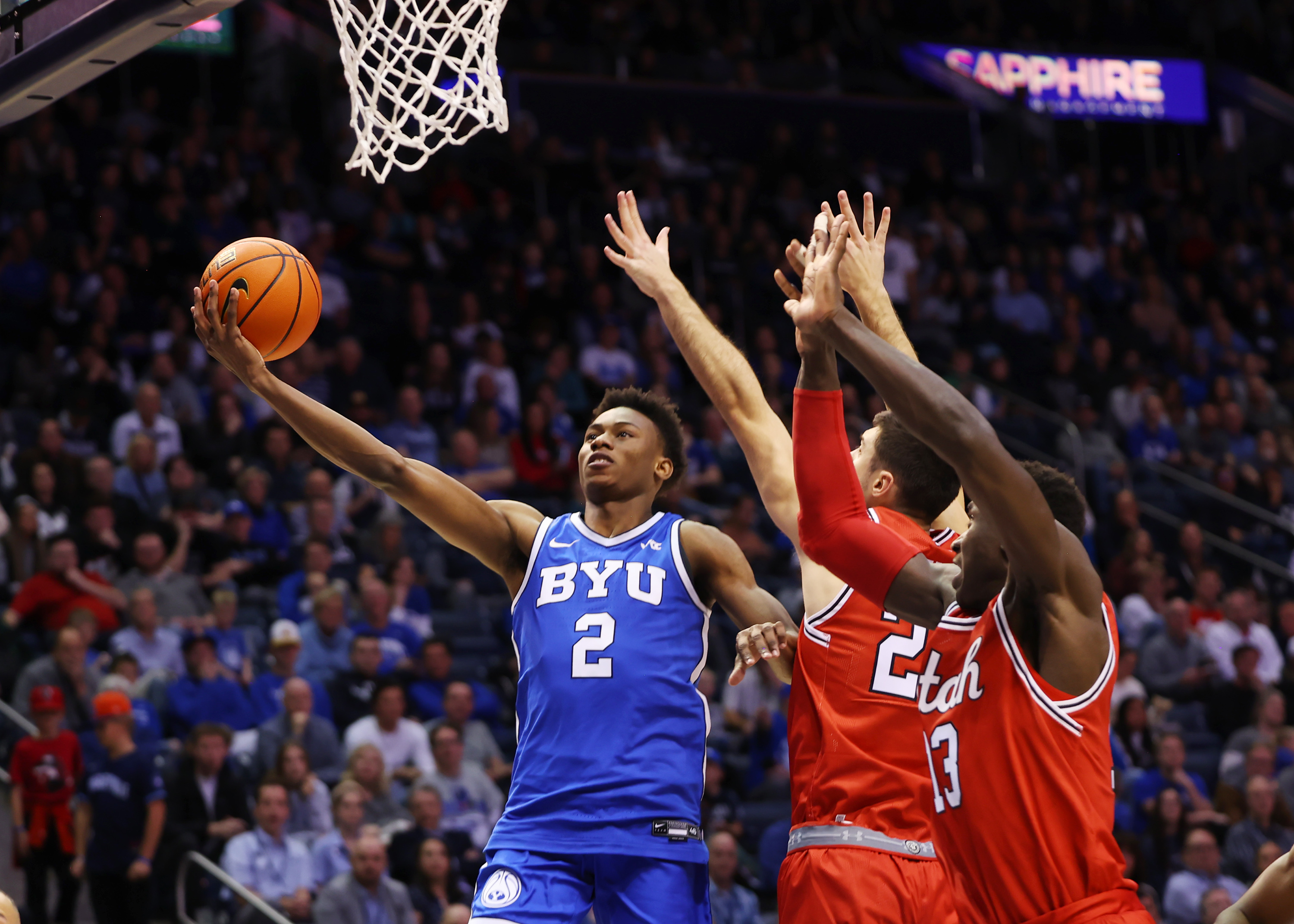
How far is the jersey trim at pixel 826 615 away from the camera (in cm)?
419

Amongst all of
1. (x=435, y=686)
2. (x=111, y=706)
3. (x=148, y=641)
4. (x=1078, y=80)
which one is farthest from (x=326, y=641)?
(x=1078, y=80)

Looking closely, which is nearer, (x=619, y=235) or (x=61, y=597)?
(x=619, y=235)

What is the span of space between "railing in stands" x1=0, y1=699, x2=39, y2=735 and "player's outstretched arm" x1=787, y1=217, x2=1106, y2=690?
21.2 feet

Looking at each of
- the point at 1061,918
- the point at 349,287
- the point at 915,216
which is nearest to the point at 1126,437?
the point at 915,216

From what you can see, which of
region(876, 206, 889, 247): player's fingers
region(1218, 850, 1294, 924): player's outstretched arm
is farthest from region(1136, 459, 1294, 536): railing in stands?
region(1218, 850, 1294, 924): player's outstretched arm

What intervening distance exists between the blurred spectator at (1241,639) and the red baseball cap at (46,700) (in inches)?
324

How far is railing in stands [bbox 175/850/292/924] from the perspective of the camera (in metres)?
7.72

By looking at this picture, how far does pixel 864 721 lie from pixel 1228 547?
1081cm

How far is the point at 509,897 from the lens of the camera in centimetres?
415

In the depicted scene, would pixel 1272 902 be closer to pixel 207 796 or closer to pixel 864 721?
pixel 864 721

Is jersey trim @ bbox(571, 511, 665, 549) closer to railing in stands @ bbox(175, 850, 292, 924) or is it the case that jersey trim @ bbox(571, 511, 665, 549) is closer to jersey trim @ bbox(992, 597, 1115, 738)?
jersey trim @ bbox(992, 597, 1115, 738)

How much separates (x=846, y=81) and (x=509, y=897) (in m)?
15.9

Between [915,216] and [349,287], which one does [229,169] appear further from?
[915,216]

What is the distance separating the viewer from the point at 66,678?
8.62 meters
